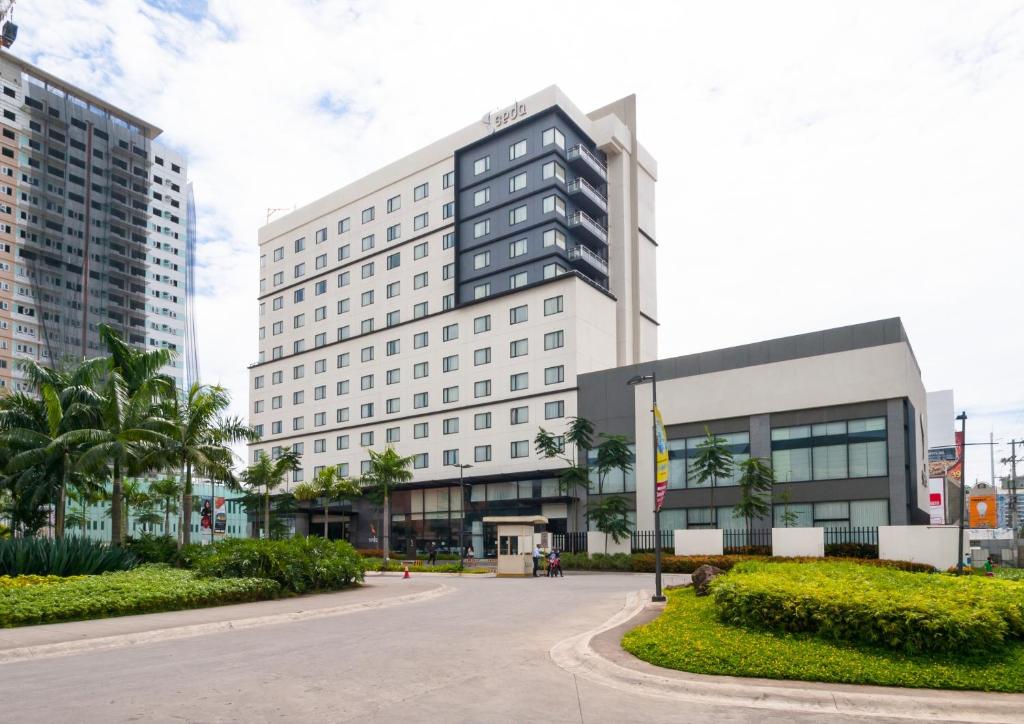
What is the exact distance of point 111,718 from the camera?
10.0 meters

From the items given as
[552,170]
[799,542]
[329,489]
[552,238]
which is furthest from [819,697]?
[329,489]

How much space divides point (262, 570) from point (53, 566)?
7.19 m

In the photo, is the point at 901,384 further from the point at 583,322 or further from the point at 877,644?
the point at 877,644

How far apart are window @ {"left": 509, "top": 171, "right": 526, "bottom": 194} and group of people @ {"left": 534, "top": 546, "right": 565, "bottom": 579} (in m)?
33.2

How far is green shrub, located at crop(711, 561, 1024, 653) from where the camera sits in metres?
12.3

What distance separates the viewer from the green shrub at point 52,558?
87.7 feet

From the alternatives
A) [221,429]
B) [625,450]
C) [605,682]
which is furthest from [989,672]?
[625,450]

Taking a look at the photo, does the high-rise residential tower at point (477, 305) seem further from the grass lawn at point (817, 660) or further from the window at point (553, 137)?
the grass lawn at point (817, 660)

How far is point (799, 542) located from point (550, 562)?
40.2ft

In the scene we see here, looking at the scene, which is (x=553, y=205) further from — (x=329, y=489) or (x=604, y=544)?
Answer: (x=329, y=489)

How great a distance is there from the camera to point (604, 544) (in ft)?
164

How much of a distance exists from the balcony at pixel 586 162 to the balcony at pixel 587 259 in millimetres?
6663

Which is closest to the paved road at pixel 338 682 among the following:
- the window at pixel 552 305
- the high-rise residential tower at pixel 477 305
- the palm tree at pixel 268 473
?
the high-rise residential tower at pixel 477 305

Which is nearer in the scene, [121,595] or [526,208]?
[121,595]
